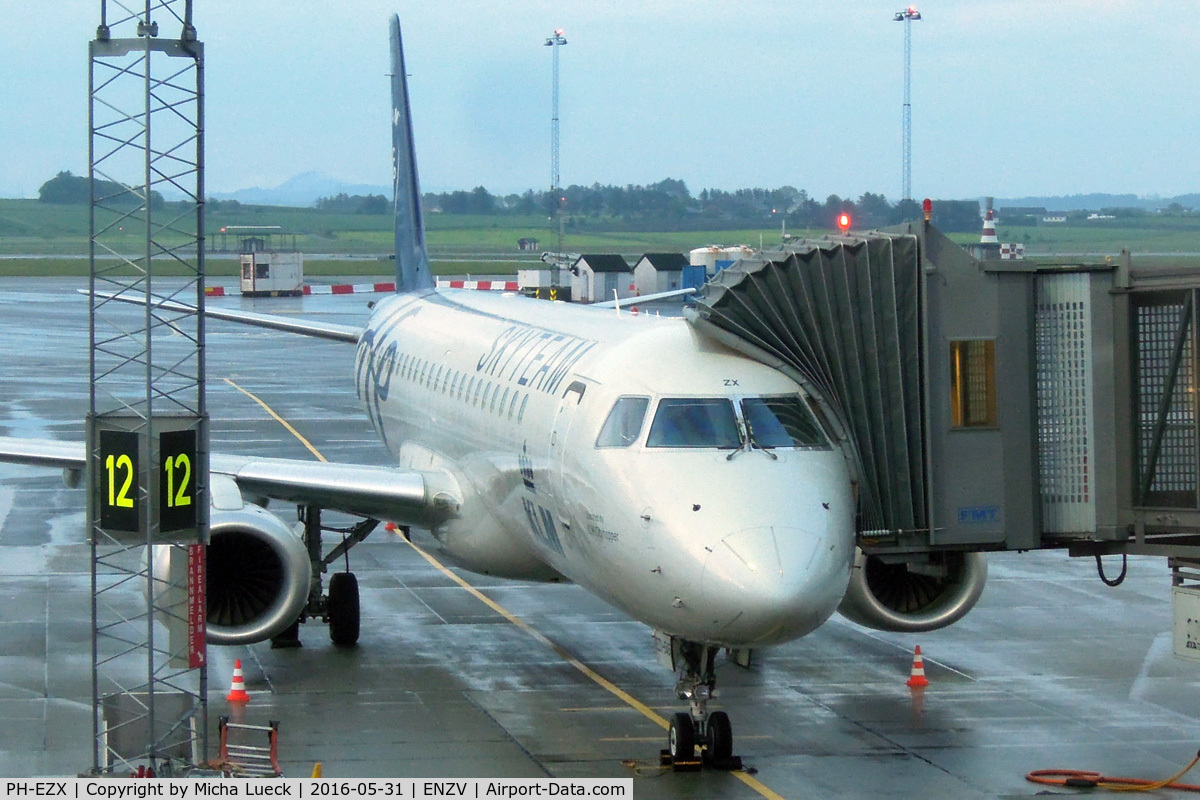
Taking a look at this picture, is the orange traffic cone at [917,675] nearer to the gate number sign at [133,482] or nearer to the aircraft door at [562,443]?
the aircraft door at [562,443]

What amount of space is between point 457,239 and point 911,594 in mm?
142414

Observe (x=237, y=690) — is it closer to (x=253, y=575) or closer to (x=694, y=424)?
(x=253, y=575)

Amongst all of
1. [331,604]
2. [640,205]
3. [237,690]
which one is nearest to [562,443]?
[237,690]

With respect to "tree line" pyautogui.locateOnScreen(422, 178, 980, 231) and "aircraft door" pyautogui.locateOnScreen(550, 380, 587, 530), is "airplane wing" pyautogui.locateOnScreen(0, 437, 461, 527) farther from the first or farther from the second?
"tree line" pyautogui.locateOnScreen(422, 178, 980, 231)

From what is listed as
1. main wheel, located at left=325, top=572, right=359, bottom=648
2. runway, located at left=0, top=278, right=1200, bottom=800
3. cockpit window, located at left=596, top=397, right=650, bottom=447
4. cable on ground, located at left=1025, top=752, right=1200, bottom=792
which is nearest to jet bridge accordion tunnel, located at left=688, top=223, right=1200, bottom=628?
cockpit window, located at left=596, top=397, right=650, bottom=447

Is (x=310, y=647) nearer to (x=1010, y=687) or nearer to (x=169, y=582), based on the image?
(x=169, y=582)

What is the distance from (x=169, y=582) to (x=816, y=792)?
5793 millimetres

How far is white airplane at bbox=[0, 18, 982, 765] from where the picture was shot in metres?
13.1

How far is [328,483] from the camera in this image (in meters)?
19.2

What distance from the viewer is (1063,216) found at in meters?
72.0

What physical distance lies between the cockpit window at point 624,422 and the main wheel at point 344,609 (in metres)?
6.76

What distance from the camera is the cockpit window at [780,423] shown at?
13.9 meters

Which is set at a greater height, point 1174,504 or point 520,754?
point 1174,504

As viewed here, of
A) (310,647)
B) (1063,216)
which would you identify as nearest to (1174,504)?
(310,647)
